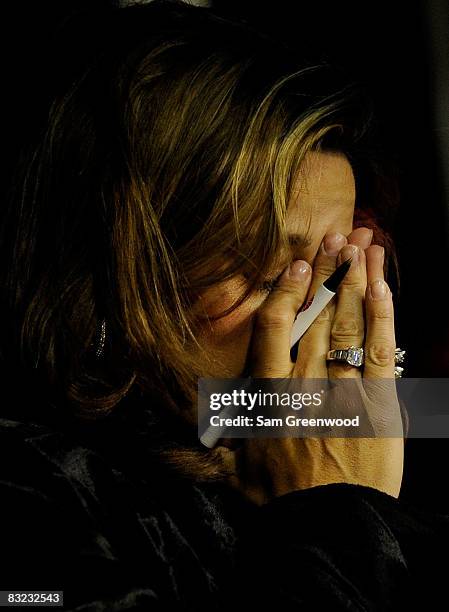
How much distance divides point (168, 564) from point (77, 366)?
0.96 feet

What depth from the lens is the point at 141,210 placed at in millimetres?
835

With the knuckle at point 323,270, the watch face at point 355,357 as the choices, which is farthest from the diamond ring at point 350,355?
the knuckle at point 323,270

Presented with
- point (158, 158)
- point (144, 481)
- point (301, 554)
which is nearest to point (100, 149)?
point (158, 158)

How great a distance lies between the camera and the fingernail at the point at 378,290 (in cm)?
87

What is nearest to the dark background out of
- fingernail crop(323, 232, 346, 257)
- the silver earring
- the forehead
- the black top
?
the forehead

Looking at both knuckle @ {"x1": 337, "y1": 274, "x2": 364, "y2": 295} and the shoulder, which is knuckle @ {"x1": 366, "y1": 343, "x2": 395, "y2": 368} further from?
the shoulder

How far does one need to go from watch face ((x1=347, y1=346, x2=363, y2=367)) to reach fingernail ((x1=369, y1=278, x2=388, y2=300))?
0.07 meters

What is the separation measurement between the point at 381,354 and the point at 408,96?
55 cm

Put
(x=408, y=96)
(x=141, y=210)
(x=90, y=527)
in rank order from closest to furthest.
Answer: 1. (x=90, y=527)
2. (x=141, y=210)
3. (x=408, y=96)

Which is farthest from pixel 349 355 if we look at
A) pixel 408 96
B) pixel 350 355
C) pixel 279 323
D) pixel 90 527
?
pixel 408 96

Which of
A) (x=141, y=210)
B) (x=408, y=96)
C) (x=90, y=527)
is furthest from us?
(x=408, y=96)

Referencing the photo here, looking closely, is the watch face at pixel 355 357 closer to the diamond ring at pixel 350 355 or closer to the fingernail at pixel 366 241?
the diamond ring at pixel 350 355

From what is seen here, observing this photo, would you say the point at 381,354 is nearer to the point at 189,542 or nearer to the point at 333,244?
the point at 333,244

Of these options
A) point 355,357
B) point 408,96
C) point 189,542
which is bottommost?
point 189,542
